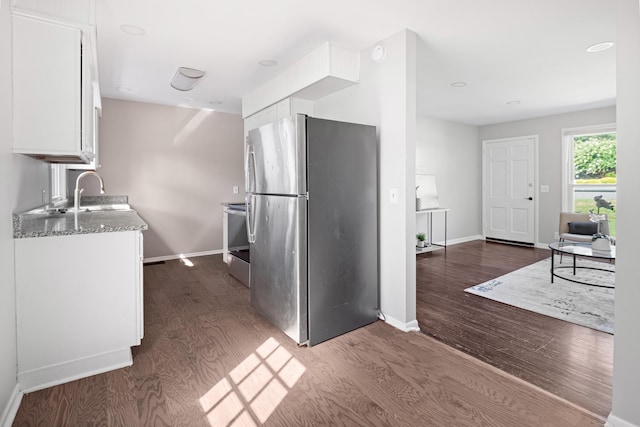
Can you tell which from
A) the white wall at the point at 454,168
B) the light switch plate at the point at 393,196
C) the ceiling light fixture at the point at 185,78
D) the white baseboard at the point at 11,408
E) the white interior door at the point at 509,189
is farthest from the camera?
the white interior door at the point at 509,189

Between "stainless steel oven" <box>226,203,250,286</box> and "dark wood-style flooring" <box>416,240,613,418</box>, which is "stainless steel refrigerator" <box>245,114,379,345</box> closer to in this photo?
"dark wood-style flooring" <box>416,240,613,418</box>

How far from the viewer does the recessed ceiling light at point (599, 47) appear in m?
3.02

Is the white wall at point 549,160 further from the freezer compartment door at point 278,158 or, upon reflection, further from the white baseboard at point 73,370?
the white baseboard at point 73,370

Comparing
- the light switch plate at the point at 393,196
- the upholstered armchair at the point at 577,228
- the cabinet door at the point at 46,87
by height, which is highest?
the cabinet door at the point at 46,87

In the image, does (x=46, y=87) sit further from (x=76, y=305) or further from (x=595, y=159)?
(x=595, y=159)

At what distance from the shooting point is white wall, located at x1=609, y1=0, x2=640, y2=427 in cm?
147

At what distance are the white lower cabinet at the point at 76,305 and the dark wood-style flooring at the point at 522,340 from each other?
2201 mm

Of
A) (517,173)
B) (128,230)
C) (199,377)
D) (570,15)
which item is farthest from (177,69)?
(517,173)

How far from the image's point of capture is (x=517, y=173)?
646 cm

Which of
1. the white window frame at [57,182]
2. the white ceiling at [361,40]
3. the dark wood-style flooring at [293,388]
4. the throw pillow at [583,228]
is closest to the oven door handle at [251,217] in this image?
the dark wood-style flooring at [293,388]

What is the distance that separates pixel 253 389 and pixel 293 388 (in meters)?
0.23

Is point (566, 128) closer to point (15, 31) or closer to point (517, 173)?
point (517, 173)

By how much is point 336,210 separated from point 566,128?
540 centimetres

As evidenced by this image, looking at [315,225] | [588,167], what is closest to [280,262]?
[315,225]
